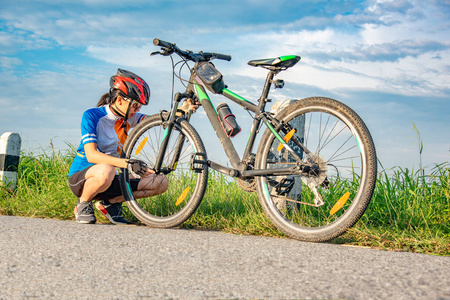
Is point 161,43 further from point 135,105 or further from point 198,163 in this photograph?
point 198,163

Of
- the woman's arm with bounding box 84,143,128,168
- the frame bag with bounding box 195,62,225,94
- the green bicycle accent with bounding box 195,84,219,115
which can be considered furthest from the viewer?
the woman's arm with bounding box 84,143,128,168

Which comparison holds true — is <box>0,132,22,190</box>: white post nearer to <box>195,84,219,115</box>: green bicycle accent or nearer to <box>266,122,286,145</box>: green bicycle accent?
<box>195,84,219,115</box>: green bicycle accent

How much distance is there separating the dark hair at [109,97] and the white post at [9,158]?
9.04 ft

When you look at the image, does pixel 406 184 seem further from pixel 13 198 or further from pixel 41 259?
pixel 13 198

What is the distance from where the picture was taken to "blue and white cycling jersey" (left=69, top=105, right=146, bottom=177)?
516 cm

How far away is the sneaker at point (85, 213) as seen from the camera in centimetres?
529

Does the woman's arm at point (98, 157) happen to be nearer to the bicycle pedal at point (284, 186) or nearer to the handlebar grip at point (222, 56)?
the handlebar grip at point (222, 56)

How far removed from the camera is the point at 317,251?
351cm

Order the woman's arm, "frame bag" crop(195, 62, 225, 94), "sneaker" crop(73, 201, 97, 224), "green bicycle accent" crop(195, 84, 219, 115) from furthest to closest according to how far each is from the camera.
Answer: "sneaker" crop(73, 201, 97, 224)
the woman's arm
"green bicycle accent" crop(195, 84, 219, 115)
"frame bag" crop(195, 62, 225, 94)

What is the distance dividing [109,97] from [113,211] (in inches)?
52.6

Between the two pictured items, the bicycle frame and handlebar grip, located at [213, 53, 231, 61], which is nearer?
the bicycle frame

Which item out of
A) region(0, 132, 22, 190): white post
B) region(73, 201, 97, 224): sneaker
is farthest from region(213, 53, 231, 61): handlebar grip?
region(0, 132, 22, 190): white post

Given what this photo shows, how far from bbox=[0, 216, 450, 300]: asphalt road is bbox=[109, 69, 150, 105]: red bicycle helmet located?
68.4 inches

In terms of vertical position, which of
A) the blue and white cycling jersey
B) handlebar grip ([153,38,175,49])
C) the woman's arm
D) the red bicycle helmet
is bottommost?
the woman's arm
